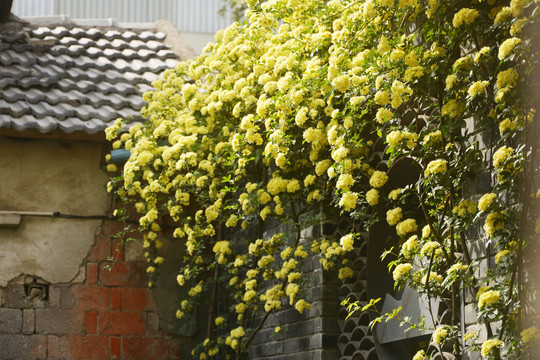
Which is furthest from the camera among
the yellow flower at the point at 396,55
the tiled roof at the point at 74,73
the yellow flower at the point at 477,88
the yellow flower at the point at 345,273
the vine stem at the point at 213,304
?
the tiled roof at the point at 74,73

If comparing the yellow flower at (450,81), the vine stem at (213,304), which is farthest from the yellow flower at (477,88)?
the vine stem at (213,304)

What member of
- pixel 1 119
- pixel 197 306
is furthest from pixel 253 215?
pixel 1 119

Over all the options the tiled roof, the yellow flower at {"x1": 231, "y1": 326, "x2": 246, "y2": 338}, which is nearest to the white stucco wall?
the tiled roof

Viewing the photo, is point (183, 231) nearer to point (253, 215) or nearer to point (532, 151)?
point (253, 215)

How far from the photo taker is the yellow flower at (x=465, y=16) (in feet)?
13.6

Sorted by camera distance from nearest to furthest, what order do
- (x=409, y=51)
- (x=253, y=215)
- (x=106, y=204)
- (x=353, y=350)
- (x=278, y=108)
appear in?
(x=409, y=51) < (x=278, y=108) < (x=353, y=350) < (x=253, y=215) < (x=106, y=204)

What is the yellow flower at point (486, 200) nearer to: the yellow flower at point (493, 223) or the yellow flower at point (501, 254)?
the yellow flower at point (493, 223)

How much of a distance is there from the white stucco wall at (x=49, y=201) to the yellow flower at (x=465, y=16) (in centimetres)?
449

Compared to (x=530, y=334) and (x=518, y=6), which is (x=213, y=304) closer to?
(x=530, y=334)

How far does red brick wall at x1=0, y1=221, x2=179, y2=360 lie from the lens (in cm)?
739

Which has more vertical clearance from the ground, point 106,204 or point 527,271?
point 106,204

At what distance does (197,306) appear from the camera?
24.8ft

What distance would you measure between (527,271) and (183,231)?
382cm

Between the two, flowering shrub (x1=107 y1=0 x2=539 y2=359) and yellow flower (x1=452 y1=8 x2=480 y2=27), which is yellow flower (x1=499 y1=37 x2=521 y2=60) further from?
yellow flower (x1=452 y1=8 x2=480 y2=27)
